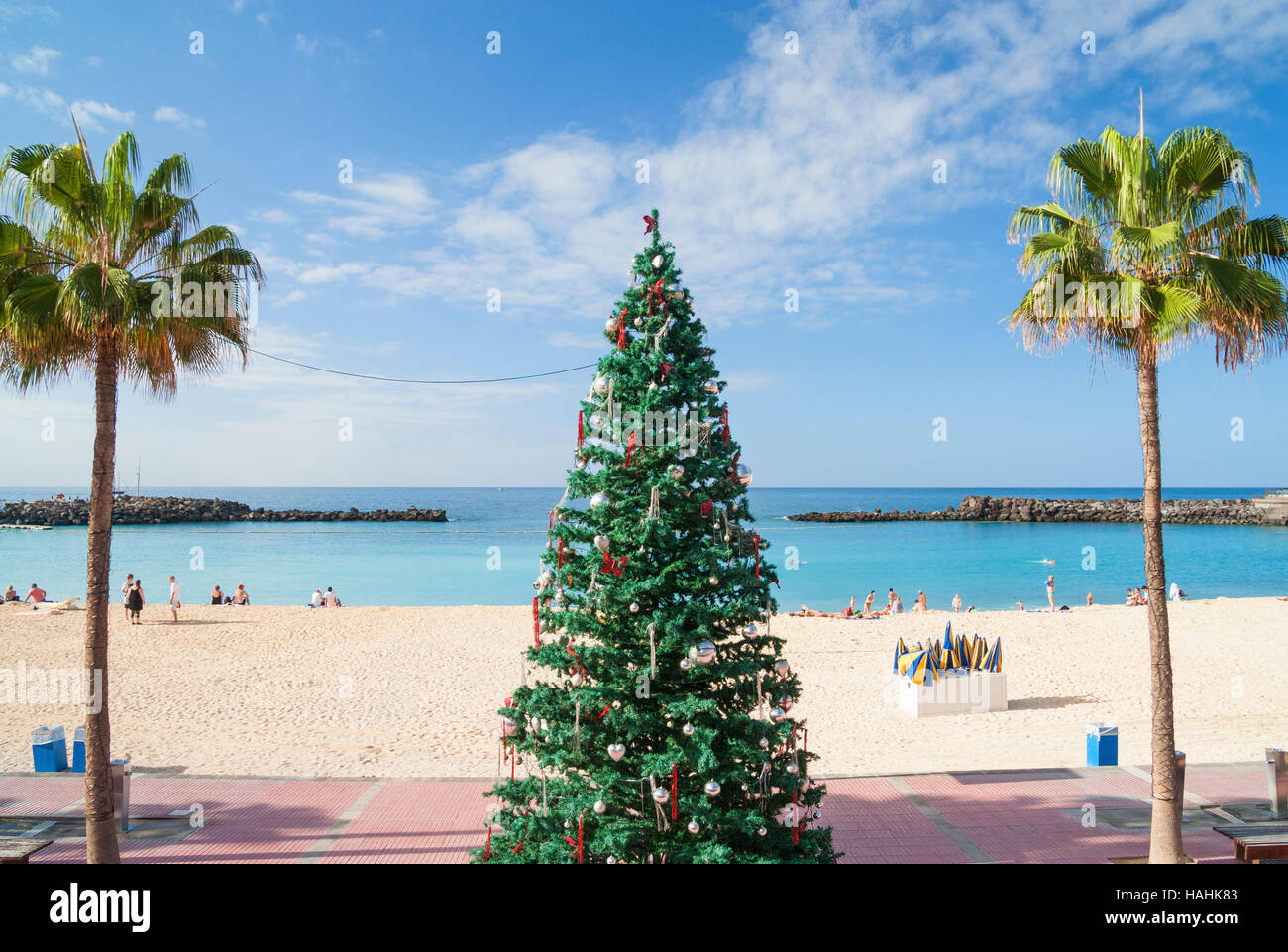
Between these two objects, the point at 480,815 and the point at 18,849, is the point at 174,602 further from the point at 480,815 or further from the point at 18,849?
the point at 480,815

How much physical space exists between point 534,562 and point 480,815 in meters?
48.6

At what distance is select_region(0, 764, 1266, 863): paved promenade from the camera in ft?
26.2

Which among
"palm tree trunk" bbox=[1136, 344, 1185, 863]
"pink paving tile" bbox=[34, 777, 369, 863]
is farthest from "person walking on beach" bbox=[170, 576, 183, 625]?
"palm tree trunk" bbox=[1136, 344, 1185, 863]

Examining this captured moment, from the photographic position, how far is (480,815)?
909 centimetres

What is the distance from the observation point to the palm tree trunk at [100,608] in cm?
623

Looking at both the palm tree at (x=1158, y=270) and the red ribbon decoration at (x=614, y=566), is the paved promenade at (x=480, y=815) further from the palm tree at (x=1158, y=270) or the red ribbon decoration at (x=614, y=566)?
the red ribbon decoration at (x=614, y=566)

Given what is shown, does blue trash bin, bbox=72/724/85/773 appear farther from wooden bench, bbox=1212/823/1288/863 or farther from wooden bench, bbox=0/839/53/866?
wooden bench, bbox=1212/823/1288/863

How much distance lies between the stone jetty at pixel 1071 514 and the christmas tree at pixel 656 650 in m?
108

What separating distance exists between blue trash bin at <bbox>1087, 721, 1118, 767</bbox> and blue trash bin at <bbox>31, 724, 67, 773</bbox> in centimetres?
1495

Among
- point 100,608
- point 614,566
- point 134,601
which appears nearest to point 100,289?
point 100,608

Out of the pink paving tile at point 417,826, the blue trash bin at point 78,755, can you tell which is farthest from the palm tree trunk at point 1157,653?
the blue trash bin at point 78,755

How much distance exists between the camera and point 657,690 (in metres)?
5.90
